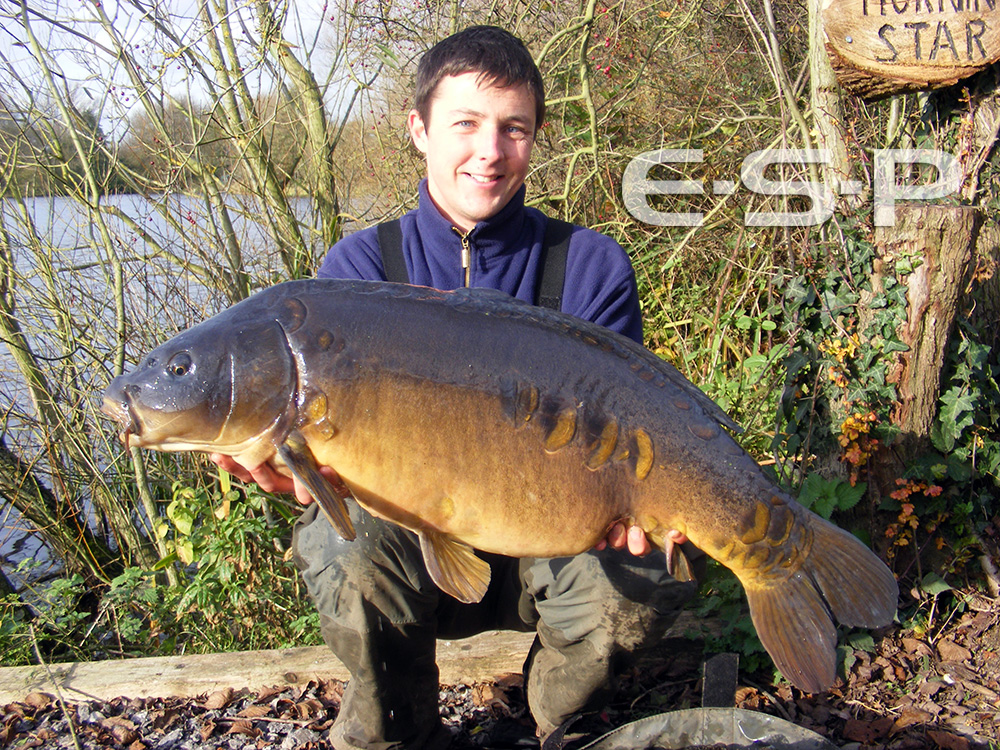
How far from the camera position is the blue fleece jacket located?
254 cm

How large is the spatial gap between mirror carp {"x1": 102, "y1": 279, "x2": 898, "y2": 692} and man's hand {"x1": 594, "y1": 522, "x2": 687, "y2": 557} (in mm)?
23

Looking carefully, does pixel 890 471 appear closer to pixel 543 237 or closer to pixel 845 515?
pixel 845 515

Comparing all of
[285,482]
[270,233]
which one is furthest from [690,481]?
[270,233]

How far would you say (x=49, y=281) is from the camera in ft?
13.4

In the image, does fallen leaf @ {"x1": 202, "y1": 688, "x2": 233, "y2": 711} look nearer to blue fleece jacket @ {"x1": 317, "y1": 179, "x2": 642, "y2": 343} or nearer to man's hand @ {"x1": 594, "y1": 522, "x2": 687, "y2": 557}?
blue fleece jacket @ {"x1": 317, "y1": 179, "x2": 642, "y2": 343}

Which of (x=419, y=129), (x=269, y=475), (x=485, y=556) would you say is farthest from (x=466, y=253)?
(x=269, y=475)

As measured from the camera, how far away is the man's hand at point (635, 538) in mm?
1801

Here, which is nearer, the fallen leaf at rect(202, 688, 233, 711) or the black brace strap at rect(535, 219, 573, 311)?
the black brace strap at rect(535, 219, 573, 311)

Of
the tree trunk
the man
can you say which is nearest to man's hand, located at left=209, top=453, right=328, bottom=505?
Result: the man

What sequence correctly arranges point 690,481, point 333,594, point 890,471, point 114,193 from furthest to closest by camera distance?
point 114,193
point 890,471
point 333,594
point 690,481

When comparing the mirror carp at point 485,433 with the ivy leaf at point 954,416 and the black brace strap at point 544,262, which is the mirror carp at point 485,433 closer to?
the black brace strap at point 544,262

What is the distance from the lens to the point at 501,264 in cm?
256

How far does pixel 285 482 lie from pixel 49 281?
2.91m

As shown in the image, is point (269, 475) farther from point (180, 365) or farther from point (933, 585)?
point (933, 585)
